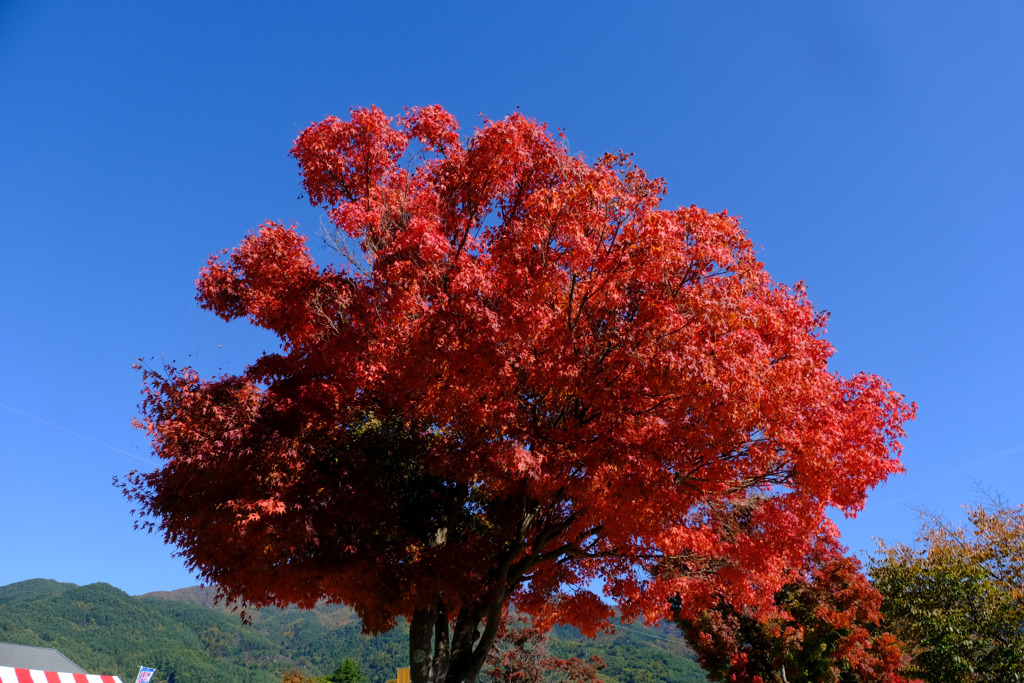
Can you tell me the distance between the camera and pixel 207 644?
450 ft

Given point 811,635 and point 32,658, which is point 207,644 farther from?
point 811,635

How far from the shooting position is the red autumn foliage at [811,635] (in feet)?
70.0

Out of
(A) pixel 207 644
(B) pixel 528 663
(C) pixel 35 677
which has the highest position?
(B) pixel 528 663

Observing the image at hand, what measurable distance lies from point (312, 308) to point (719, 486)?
726 centimetres

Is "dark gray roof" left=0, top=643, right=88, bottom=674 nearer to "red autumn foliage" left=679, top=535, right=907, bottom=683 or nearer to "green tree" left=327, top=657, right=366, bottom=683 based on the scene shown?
"green tree" left=327, top=657, right=366, bottom=683

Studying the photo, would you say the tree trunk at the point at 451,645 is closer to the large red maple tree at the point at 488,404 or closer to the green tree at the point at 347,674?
the large red maple tree at the point at 488,404

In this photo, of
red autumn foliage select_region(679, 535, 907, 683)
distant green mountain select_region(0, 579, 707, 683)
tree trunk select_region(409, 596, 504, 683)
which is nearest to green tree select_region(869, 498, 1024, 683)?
red autumn foliage select_region(679, 535, 907, 683)

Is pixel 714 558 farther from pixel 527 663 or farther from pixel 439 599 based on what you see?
pixel 527 663

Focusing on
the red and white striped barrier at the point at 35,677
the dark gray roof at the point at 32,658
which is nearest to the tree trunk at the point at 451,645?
the red and white striped barrier at the point at 35,677

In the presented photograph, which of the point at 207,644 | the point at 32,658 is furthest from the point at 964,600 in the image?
the point at 207,644

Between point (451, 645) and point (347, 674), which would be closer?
point (451, 645)

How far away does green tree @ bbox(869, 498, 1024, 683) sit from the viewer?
13.4 m

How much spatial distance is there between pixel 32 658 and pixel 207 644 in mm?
116999

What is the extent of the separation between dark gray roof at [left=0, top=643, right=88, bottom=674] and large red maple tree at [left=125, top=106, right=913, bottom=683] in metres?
35.3
